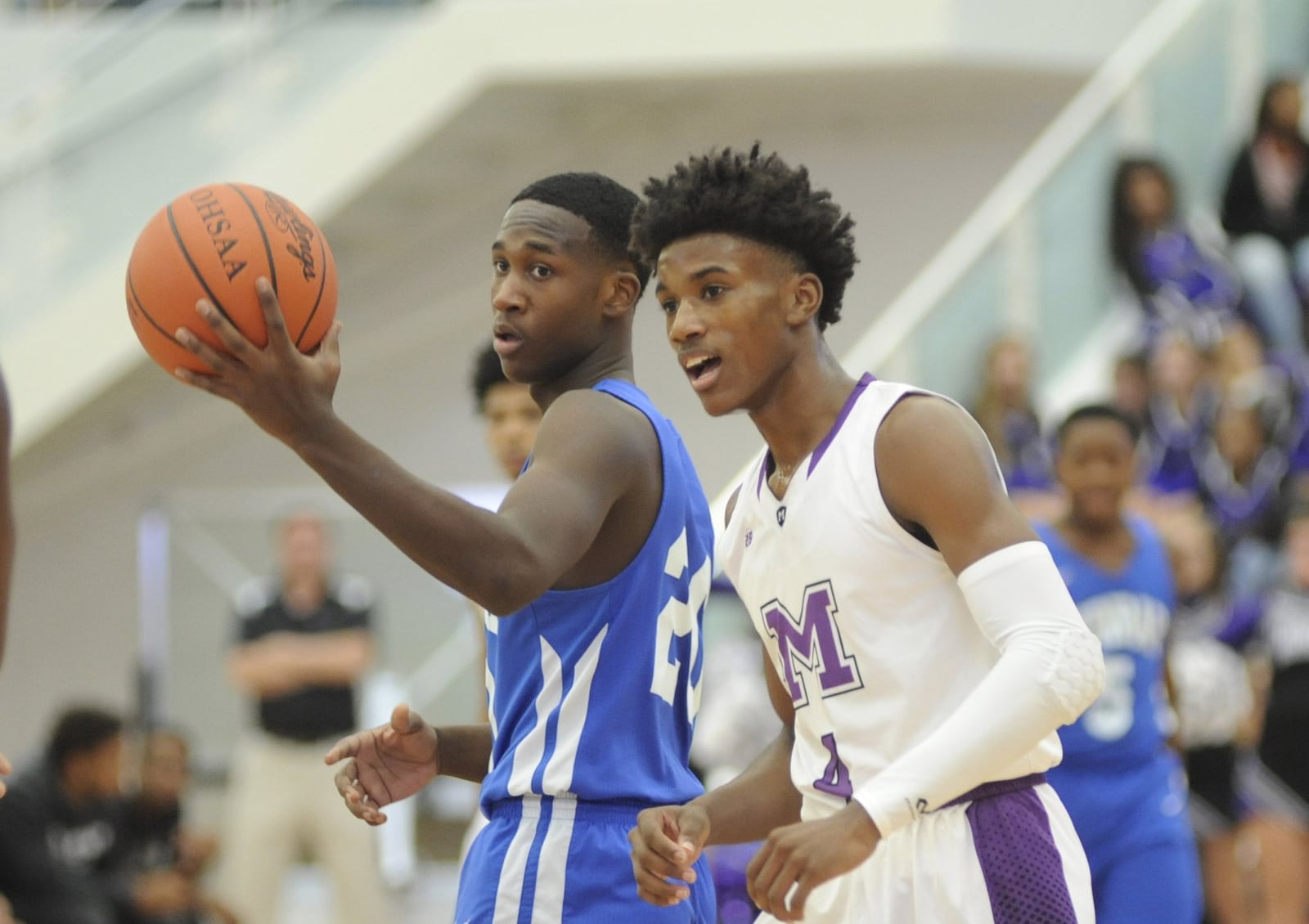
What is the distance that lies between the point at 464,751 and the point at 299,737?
565 centimetres

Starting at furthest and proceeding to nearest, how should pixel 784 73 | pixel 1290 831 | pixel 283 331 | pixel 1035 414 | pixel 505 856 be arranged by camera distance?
pixel 784 73 < pixel 1035 414 < pixel 1290 831 < pixel 505 856 < pixel 283 331

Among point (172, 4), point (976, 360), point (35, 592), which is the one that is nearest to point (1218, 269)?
point (976, 360)

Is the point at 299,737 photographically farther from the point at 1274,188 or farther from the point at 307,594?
the point at 1274,188

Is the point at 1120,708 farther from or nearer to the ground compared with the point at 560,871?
farther from the ground

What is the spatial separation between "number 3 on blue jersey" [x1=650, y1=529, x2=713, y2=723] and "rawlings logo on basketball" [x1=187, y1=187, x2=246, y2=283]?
961mm

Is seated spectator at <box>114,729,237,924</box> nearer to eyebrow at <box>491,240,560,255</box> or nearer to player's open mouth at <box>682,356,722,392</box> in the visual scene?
eyebrow at <box>491,240,560,255</box>

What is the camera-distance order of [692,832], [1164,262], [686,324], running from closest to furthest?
[692,832], [686,324], [1164,262]

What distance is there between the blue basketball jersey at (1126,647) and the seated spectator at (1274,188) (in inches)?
188

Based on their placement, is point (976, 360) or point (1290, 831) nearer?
point (1290, 831)

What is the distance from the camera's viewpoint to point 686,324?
10.2 feet

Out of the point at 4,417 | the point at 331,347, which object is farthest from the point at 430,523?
the point at 4,417

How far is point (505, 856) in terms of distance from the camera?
319 cm

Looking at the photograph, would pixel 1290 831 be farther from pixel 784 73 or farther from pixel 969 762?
pixel 784 73

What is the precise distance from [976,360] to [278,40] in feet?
17.4
